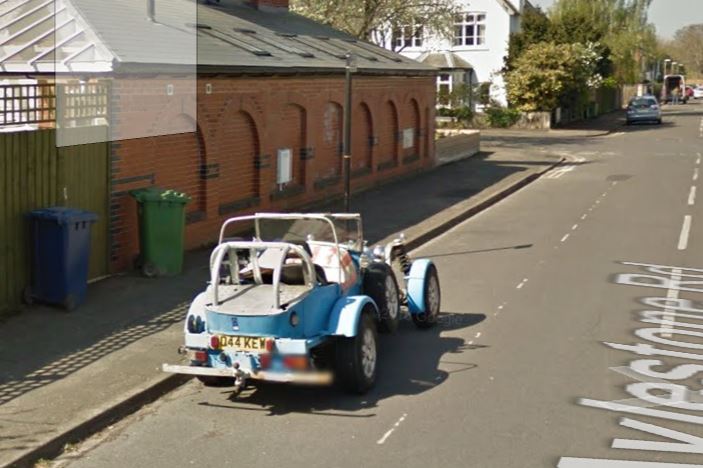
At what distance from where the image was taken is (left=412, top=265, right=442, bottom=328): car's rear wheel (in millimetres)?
12086

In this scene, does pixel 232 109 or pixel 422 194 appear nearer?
pixel 232 109

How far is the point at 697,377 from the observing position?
10.5m

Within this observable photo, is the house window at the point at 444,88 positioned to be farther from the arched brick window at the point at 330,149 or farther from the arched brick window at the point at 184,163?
the arched brick window at the point at 184,163

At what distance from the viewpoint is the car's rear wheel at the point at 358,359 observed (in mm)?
9445

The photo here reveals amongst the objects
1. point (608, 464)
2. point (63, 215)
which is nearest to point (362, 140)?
point (63, 215)

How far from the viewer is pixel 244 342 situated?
9.14m

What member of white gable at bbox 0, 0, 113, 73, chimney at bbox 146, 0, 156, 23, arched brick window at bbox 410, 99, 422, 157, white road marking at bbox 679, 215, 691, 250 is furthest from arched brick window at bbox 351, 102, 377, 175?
white gable at bbox 0, 0, 113, 73

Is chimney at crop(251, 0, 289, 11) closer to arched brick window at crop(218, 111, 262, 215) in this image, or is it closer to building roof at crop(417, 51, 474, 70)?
arched brick window at crop(218, 111, 262, 215)

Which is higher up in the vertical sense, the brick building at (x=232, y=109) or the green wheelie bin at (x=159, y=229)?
the brick building at (x=232, y=109)

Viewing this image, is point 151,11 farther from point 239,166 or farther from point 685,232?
point 685,232

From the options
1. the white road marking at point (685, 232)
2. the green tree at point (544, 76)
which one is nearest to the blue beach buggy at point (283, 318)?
the white road marking at point (685, 232)

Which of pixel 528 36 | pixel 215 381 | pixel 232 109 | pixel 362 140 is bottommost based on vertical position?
pixel 215 381

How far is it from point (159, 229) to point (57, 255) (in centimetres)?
231

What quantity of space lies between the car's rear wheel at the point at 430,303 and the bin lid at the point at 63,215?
4.21m
